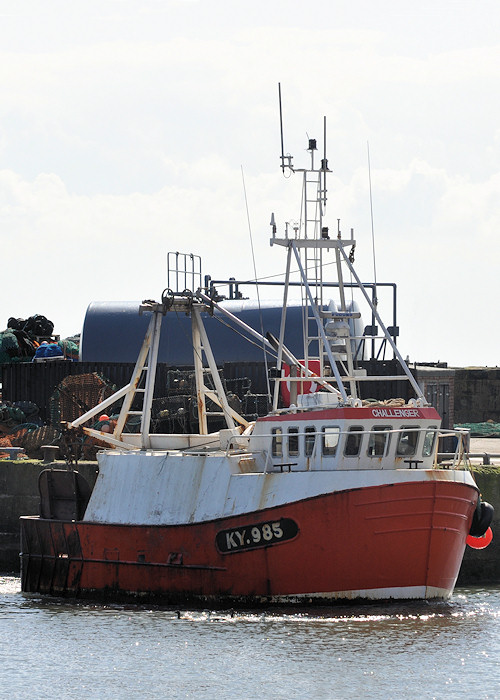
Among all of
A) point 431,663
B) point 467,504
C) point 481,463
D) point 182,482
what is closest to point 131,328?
point 481,463

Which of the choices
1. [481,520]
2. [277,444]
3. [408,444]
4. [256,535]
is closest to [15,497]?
[277,444]

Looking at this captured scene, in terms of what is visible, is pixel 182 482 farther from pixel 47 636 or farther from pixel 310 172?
pixel 310 172

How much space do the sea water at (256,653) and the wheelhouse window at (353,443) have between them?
2.55 m

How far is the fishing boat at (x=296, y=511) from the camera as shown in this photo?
65.9 feet

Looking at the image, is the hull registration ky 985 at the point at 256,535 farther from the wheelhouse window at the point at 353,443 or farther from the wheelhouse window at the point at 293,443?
the wheelhouse window at the point at 353,443

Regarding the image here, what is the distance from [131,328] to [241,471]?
19.2 metres

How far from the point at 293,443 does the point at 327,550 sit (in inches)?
85.1

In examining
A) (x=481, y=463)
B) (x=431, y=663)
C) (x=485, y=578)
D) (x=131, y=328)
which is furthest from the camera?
(x=131, y=328)

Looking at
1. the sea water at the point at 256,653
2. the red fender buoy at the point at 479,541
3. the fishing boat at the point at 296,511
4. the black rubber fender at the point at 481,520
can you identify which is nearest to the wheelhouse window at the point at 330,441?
the fishing boat at the point at 296,511

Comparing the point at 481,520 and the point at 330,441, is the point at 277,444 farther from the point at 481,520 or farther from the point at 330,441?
the point at 481,520

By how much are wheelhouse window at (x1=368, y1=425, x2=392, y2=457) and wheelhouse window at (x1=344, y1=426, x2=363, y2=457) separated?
0.21 m

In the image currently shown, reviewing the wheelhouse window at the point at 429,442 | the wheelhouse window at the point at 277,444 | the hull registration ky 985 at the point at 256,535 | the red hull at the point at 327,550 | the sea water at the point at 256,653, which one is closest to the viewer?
the sea water at the point at 256,653

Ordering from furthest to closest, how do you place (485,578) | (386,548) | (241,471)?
(485,578), (241,471), (386,548)

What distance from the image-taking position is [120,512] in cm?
2295
